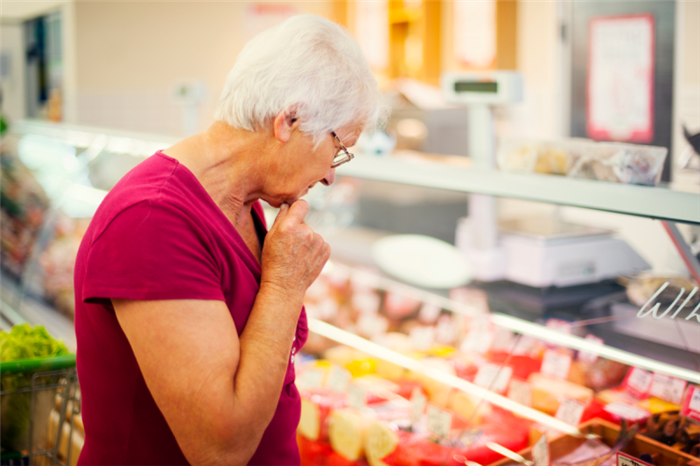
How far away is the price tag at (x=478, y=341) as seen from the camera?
6.73ft

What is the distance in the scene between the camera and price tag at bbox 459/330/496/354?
6.73 feet

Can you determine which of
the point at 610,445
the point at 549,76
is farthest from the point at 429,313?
the point at 549,76

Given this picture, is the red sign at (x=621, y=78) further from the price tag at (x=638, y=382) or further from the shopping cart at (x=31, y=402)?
the shopping cart at (x=31, y=402)

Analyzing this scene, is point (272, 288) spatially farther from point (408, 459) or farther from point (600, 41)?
point (600, 41)

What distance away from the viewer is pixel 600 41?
508 cm

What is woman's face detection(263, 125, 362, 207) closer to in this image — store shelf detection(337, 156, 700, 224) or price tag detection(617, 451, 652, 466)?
store shelf detection(337, 156, 700, 224)

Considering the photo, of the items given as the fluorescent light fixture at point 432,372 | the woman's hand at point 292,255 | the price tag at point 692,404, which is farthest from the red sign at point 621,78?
the woman's hand at point 292,255

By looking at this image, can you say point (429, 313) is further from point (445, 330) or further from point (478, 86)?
point (478, 86)

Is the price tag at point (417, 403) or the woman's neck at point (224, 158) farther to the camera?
the price tag at point (417, 403)

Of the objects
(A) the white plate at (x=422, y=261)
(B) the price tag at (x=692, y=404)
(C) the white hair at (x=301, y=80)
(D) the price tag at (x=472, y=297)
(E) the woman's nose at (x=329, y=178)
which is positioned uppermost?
(C) the white hair at (x=301, y=80)

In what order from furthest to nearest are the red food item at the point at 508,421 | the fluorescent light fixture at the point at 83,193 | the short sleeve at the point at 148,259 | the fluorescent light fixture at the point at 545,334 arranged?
the fluorescent light fixture at the point at 83,193 < the red food item at the point at 508,421 < the fluorescent light fixture at the point at 545,334 < the short sleeve at the point at 148,259

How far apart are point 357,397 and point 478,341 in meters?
0.45

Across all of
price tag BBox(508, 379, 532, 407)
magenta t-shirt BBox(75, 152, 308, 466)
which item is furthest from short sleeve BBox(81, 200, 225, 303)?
price tag BBox(508, 379, 532, 407)

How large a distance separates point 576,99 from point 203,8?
5062mm
